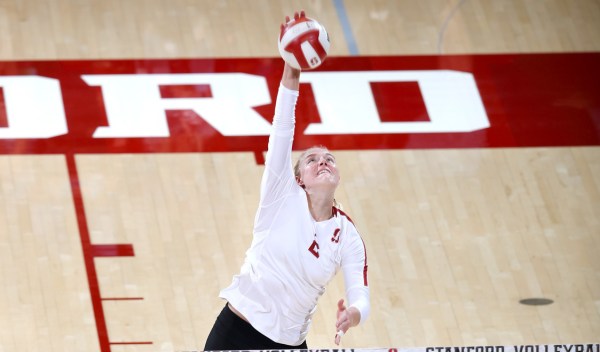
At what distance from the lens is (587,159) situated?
35.3ft

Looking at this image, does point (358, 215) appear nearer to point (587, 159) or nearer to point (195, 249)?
point (195, 249)

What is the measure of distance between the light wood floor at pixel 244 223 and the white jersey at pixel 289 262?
2.84 metres

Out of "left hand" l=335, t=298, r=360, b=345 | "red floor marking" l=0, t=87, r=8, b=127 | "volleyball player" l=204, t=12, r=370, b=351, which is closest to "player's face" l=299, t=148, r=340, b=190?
"volleyball player" l=204, t=12, r=370, b=351

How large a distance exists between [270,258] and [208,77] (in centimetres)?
497

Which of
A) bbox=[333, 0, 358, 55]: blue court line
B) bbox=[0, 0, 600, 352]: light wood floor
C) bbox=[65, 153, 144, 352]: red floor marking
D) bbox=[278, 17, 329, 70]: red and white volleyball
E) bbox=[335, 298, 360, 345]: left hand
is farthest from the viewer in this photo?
bbox=[333, 0, 358, 55]: blue court line

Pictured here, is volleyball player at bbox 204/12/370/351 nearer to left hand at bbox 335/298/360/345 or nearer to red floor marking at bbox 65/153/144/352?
left hand at bbox 335/298/360/345

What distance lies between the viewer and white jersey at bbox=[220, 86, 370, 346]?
634 cm

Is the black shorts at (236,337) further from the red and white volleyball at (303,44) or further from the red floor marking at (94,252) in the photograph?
the red floor marking at (94,252)

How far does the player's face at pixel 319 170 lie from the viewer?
Answer: 250 inches

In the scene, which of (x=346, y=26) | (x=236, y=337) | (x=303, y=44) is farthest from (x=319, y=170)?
(x=346, y=26)

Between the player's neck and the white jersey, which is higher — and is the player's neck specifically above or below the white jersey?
above

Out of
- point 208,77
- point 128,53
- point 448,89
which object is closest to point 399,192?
point 448,89

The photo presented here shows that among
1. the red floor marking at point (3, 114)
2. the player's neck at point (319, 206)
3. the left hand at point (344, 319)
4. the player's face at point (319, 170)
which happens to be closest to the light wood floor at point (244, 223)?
the red floor marking at point (3, 114)

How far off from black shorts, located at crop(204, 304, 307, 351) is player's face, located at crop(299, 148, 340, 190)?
84 cm
